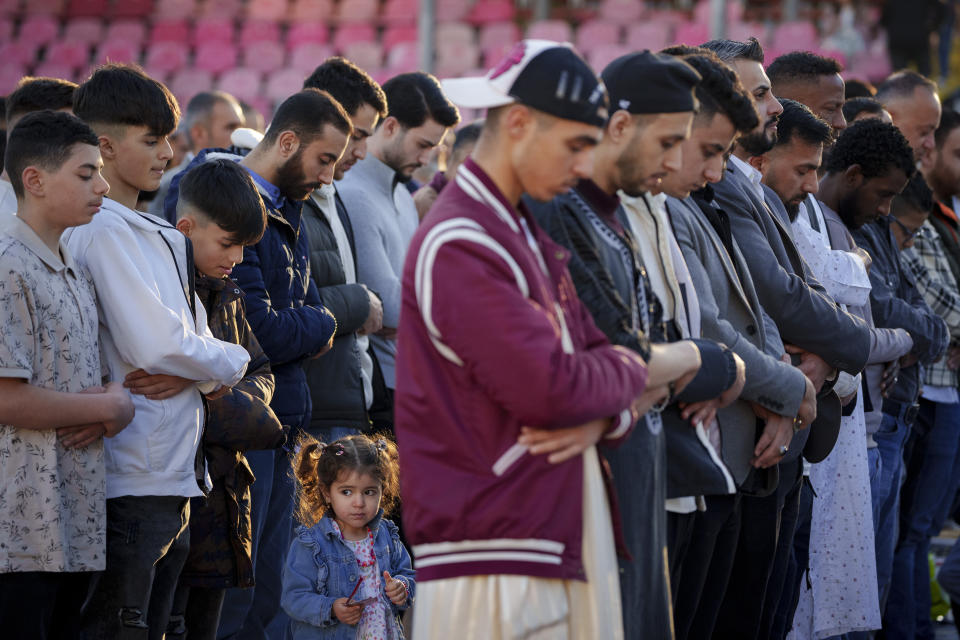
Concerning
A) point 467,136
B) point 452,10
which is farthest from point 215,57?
point 467,136

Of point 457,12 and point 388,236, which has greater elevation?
point 457,12

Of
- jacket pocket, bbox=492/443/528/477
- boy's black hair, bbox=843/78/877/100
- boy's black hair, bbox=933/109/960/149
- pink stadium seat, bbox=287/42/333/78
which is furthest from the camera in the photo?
pink stadium seat, bbox=287/42/333/78

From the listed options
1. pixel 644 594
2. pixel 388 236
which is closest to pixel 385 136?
pixel 388 236

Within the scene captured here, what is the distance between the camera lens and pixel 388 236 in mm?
5000

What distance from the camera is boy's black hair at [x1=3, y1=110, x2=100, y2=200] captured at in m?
3.11

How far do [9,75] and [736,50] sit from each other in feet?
47.7

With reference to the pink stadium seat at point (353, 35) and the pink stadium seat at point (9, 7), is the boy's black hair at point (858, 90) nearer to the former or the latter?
the pink stadium seat at point (353, 35)

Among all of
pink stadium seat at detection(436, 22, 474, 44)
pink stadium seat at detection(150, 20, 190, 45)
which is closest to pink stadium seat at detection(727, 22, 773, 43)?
pink stadium seat at detection(436, 22, 474, 44)

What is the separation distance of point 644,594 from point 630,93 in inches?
43.7

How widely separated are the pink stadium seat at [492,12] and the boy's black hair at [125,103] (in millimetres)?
13810

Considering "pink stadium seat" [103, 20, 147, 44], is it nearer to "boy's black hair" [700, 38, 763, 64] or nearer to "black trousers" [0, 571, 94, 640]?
"boy's black hair" [700, 38, 763, 64]

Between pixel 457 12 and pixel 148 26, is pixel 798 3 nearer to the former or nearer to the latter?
pixel 457 12

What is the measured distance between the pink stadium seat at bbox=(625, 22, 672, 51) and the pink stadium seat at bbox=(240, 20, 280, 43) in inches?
192

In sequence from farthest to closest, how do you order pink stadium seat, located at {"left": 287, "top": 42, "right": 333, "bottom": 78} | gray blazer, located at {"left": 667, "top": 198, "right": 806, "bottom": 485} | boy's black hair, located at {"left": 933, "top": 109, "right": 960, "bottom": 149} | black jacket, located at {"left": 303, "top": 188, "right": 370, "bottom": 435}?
pink stadium seat, located at {"left": 287, "top": 42, "right": 333, "bottom": 78}
boy's black hair, located at {"left": 933, "top": 109, "right": 960, "bottom": 149}
black jacket, located at {"left": 303, "top": 188, "right": 370, "bottom": 435}
gray blazer, located at {"left": 667, "top": 198, "right": 806, "bottom": 485}
